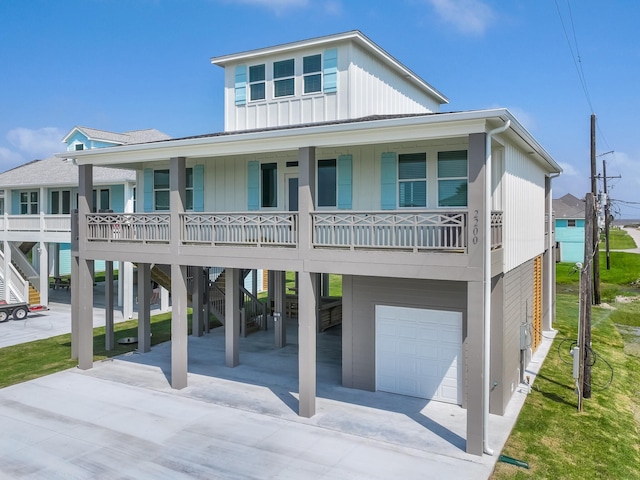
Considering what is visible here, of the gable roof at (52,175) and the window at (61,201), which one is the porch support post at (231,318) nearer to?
the gable roof at (52,175)

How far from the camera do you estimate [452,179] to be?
1213 centimetres

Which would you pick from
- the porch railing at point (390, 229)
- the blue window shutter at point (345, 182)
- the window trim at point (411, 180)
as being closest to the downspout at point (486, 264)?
the porch railing at point (390, 229)

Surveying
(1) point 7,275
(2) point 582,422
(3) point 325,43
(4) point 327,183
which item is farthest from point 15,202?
(2) point 582,422

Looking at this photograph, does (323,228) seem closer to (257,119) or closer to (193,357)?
(257,119)

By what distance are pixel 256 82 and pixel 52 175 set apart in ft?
59.6

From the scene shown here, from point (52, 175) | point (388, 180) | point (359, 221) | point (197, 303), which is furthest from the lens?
point (52, 175)

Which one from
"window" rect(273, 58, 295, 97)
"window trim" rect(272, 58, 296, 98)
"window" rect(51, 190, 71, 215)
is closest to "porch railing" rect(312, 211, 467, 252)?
"window trim" rect(272, 58, 296, 98)

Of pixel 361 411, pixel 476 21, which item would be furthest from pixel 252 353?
pixel 476 21

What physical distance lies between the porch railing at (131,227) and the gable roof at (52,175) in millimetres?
8512

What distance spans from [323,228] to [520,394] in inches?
274

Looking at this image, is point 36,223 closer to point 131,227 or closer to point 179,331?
point 131,227

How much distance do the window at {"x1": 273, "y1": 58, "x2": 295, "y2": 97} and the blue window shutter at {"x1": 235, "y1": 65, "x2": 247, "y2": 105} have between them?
1.16 m

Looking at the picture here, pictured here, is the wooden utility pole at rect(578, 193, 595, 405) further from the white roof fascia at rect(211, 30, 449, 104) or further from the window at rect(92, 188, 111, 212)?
the window at rect(92, 188, 111, 212)

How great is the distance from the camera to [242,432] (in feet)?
35.1
